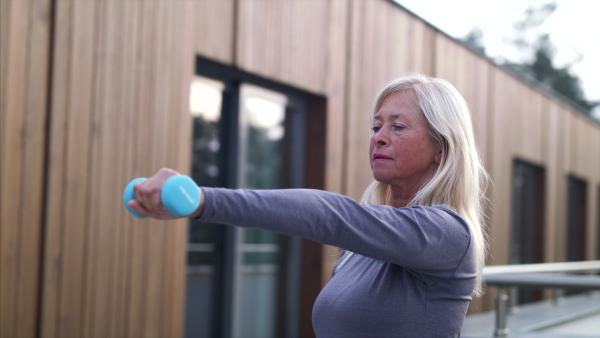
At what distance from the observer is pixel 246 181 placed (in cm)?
528

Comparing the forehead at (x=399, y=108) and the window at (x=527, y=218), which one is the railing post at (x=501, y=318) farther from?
the window at (x=527, y=218)

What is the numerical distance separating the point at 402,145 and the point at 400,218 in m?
0.33

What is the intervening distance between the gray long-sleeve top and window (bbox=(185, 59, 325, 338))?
3.24m

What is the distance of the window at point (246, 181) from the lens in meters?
5.09

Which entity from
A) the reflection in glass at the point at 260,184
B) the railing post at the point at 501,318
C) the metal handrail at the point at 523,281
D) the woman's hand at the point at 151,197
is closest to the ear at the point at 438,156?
the woman's hand at the point at 151,197

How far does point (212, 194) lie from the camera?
1176mm

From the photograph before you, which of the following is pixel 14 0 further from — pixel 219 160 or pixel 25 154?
pixel 219 160

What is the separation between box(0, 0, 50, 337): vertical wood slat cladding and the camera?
10.6 feet

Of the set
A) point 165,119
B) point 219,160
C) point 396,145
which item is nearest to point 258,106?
point 219,160

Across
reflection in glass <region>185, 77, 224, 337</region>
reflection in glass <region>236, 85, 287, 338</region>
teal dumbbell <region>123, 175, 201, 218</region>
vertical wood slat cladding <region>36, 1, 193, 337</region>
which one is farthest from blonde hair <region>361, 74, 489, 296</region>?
reflection in glass <region>236, 85, 287, 338</region>

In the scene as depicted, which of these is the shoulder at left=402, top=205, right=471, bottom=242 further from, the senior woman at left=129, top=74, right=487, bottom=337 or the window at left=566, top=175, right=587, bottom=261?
the window at left=566, top=175, right=587, bottom=261

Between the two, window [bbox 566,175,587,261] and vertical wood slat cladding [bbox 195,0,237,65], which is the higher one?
vertical wood slat cladding [bbox 195,0,237,65]

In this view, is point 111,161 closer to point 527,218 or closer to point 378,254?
point 378,254

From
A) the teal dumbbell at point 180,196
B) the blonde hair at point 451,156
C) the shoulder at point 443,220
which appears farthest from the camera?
the blonde hair at point 451,156
